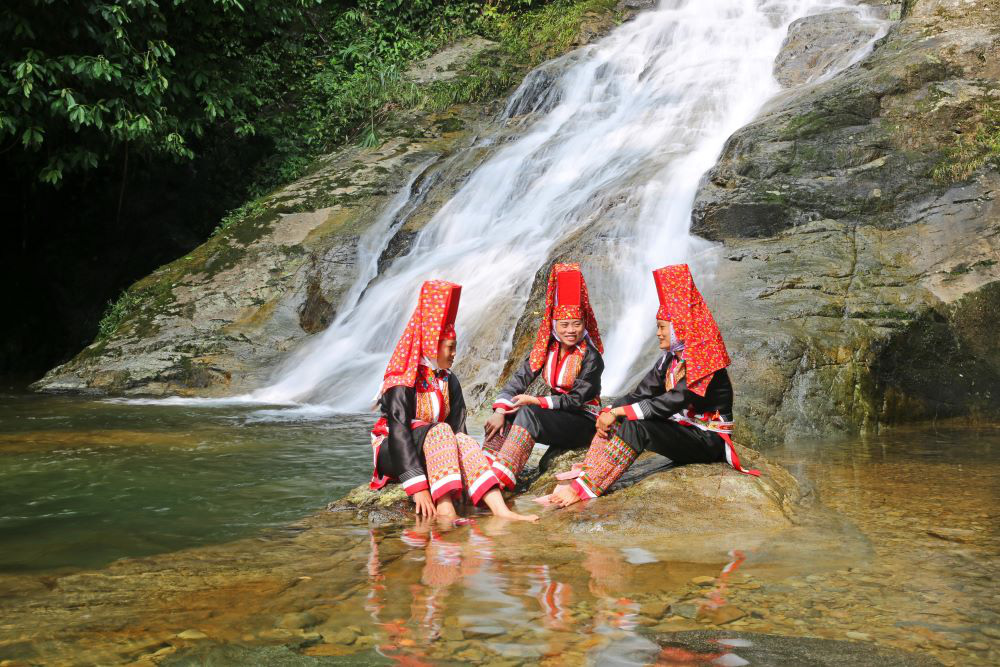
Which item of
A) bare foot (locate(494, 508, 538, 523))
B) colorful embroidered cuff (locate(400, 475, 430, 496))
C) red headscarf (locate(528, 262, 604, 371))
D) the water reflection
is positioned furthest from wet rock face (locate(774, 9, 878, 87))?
the water reflection

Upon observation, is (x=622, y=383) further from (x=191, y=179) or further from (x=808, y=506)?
(x=191, y=179)

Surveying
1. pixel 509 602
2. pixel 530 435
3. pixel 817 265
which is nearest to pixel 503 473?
pixel 530 435

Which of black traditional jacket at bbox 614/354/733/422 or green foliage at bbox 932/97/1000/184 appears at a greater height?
green foliage at bbox 932/97/1000/184

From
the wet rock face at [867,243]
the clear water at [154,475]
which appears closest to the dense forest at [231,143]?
the clear water at [154,475]

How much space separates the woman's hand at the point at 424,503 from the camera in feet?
15.7

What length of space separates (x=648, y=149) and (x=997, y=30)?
4.54 metres

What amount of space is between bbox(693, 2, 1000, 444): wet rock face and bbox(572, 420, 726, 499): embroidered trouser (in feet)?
7.09

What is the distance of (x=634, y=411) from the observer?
15.8ft

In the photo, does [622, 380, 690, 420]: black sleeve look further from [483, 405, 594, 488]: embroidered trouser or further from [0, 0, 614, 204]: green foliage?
[0, 0, 614, 204]: green foliage

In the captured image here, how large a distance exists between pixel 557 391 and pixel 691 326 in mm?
1123

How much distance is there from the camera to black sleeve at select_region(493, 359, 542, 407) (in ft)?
18.1

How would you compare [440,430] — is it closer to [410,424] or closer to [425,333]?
[410,424]

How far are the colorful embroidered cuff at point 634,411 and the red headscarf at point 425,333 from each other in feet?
3.61

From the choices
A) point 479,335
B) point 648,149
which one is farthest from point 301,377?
point 648,149
